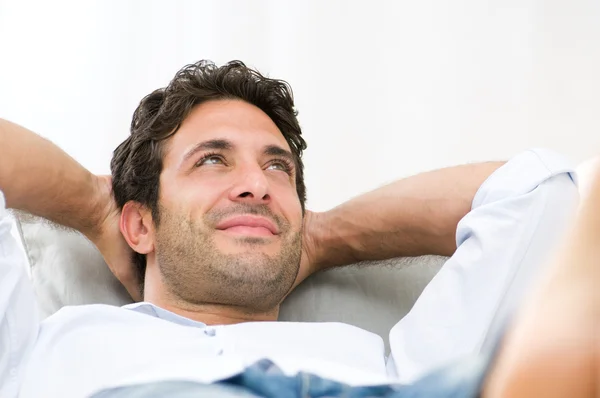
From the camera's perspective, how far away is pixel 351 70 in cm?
230

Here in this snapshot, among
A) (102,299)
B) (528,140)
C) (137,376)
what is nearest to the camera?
(137,376)

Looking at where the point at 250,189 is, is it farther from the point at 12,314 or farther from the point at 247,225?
the point at 12,314

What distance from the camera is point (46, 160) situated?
1368 millimetres

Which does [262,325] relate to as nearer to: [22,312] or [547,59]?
[22,312]

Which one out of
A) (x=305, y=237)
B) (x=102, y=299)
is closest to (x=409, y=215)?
(x=305, y=237)

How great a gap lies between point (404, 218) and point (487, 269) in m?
0.25

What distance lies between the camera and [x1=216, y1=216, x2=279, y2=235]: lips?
54.8 inches

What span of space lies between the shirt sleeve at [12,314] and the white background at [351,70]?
1008mm

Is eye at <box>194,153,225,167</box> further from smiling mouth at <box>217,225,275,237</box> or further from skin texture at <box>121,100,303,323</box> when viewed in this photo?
smiling mouth at <box>217,225,275,237</box>

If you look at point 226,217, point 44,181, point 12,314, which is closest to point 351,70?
point 226,217

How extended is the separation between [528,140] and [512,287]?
3.49 ft

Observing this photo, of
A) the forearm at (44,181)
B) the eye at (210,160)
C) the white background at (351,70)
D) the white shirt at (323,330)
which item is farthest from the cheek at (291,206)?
the white background at (351,70)

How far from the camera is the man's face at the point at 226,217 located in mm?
1383

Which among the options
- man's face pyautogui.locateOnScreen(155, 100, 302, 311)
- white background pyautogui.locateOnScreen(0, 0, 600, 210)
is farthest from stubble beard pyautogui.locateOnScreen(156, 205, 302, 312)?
white background pyautogui.locateOnScreen(0, 0, 600, 210)
